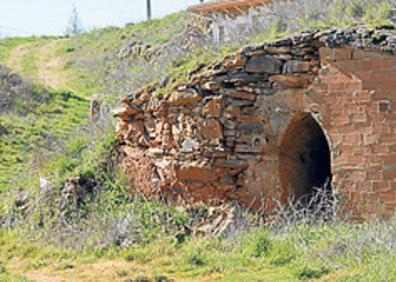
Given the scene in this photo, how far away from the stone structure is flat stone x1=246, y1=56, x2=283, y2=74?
0.02m

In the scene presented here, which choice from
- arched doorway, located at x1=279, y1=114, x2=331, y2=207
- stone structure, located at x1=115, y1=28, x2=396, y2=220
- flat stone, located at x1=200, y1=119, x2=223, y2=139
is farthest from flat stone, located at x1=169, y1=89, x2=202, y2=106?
arched doorway, located at x1=279, y1=114, x2=331, y2=207

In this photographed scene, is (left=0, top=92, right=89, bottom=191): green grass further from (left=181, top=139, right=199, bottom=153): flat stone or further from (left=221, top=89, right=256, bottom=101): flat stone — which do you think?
(left=221, top=89, right=256, bottom=101): flat stone

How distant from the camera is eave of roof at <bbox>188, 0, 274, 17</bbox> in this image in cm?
1664

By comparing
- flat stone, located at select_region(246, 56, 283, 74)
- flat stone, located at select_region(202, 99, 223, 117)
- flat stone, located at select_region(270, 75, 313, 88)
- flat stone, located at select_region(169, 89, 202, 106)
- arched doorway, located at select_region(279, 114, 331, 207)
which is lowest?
arched doorway, located at select_region(279, 114, 331, 207)

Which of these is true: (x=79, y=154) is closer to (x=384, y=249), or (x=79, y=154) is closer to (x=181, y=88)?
(x=181, y=88)

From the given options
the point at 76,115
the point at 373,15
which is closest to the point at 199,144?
the point at 373,15

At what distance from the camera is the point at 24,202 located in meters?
12.3

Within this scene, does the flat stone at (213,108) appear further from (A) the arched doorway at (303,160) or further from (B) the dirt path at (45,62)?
(B) the dirt path at (45,62)

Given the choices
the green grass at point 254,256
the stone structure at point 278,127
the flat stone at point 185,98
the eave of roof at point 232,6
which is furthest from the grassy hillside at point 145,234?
the eave of roof at point 232,6

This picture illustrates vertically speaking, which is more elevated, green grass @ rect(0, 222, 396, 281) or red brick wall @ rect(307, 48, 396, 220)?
red brick wall @ rect(307, 48, 396, 220)

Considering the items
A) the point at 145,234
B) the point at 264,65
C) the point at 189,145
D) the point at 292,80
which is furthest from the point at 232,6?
Result: the point at 145,234

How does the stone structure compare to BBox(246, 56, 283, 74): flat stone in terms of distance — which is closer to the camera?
the stone structure

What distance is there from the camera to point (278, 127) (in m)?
10.4

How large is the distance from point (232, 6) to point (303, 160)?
716 centimetres
